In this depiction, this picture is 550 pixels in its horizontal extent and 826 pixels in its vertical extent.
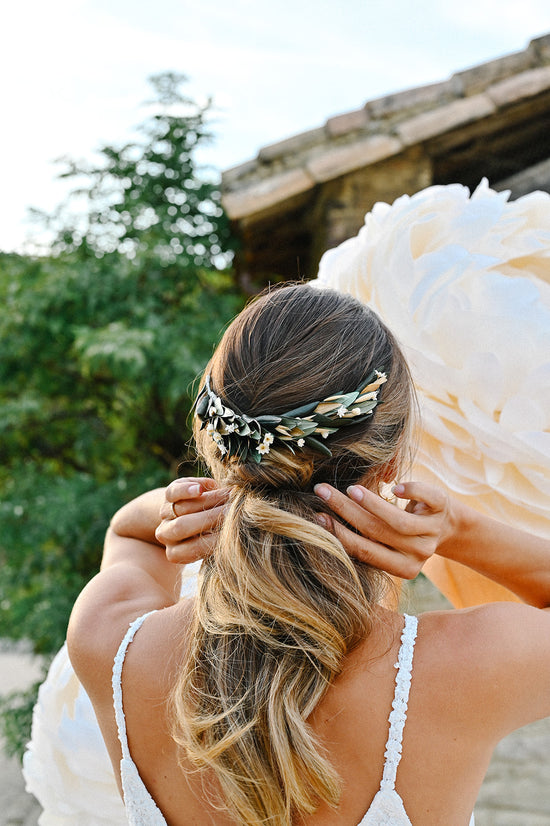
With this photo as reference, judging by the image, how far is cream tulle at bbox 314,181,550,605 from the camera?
125 cm

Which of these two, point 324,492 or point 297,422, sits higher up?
point 297,422

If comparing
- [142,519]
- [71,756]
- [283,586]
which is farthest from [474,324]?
[71,756]

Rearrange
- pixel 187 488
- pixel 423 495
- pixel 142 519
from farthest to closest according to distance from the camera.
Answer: pixel 142 519 < pixel 187 488 < pixel 423 495

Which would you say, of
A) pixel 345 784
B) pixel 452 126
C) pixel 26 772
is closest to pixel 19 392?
pixel 26 772

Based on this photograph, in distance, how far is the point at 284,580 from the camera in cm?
120

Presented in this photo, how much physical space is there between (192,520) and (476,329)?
61cm

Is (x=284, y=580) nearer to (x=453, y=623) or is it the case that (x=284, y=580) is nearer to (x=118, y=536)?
(x=453, y=623)

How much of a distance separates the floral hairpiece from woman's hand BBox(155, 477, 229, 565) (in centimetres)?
12

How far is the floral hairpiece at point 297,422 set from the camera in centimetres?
116

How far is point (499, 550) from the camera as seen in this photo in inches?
53.7

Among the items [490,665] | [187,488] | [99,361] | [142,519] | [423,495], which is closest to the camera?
[490,665]

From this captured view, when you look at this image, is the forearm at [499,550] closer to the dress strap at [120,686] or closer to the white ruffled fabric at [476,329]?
the white ruffled fabric at [476,329]

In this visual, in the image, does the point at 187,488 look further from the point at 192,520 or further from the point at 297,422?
the point at 297,422

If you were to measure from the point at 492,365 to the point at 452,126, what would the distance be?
108 inches
